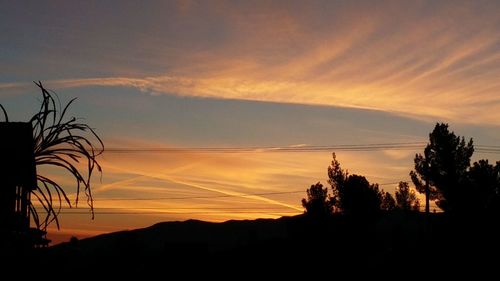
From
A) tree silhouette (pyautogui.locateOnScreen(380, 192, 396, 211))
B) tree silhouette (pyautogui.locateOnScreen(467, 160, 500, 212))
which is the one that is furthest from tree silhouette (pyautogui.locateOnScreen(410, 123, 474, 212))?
tree silhouette (pyautogui.locateOnScreen(380, 192, 396, 211))

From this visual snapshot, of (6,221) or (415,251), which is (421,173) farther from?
(6,221)

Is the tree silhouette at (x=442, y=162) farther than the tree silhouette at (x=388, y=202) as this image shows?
No


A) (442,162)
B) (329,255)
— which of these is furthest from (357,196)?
(329,255)

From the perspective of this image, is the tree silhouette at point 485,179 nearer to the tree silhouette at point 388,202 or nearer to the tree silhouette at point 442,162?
the tree silhouette at point 442,162

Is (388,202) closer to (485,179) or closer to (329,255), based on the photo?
(485,179)

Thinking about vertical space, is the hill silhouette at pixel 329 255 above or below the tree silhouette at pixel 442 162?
below

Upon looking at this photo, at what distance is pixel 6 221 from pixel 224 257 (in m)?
30.7

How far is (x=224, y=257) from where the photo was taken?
3500 cm

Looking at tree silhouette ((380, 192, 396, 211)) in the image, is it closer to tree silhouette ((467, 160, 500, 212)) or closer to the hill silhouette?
tree silhouette ((467, 160, 500, 212))

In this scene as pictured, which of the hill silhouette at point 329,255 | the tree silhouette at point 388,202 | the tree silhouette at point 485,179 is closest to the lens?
the hill silhouette at point 329,255

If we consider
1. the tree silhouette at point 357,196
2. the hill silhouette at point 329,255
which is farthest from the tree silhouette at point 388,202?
the hill silhouette at point 329,255

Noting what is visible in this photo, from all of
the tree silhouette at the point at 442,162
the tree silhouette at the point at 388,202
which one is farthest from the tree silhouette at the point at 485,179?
the tree silhouette at the point at 388,202

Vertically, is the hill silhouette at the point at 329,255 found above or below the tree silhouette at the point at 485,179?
below

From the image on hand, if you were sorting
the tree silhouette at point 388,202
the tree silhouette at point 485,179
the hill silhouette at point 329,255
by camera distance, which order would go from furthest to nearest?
the tree silhouette at point 388,202 < the tree silhouette at point 485,179 < the hill silhouette at point 329,255
